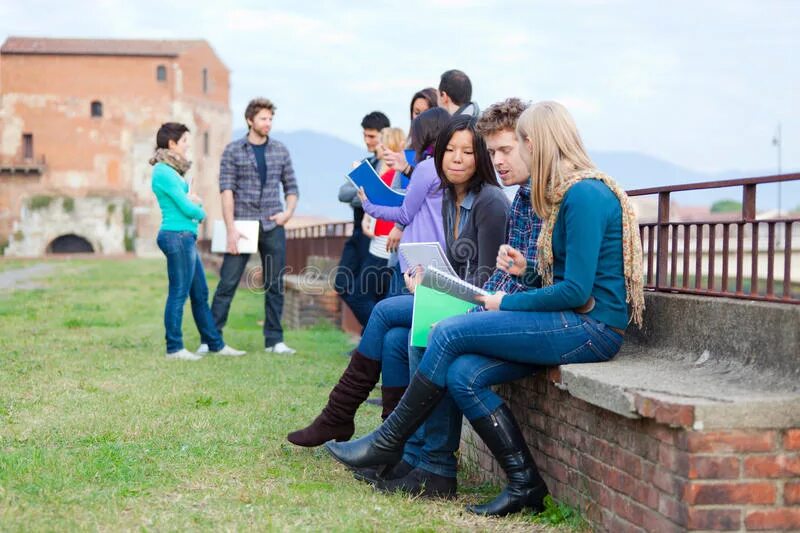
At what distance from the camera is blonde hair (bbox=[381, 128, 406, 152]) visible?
7.38 meters

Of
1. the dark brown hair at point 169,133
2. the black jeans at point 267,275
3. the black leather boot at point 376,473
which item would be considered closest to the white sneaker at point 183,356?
the black jeans at point 267,275

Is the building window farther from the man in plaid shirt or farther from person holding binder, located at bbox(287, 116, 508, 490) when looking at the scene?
person holding binder, located at bbox(287, 116, 508, 490)

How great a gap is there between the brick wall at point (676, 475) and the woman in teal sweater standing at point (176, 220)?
5079mm

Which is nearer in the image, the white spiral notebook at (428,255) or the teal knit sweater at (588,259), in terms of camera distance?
the teal knit sweater at (588,259)

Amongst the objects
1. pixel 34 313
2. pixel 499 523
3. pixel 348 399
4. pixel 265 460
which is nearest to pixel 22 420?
pixel 265 460

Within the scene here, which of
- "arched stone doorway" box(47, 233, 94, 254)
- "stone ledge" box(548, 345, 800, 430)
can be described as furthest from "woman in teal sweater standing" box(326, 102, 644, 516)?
"arched stone doorway" box(47, 233, 94, 254)

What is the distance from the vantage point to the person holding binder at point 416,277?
4594 millimetres

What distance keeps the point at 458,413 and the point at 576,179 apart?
1.14 meters

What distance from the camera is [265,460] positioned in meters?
4.64

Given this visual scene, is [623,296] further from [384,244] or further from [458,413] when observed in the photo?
[384,244]

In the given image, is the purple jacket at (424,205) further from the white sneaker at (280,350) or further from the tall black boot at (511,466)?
the white sneaker at (280,350)

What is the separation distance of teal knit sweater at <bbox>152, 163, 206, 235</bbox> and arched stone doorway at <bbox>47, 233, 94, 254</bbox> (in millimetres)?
53953

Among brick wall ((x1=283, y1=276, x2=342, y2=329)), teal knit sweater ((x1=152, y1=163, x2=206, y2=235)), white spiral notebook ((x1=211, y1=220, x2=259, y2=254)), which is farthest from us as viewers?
brick wall ((x1=283, y1=276, x2=342, y2=329))

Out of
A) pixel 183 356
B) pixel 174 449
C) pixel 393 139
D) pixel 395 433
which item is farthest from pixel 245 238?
pixel 395 433
